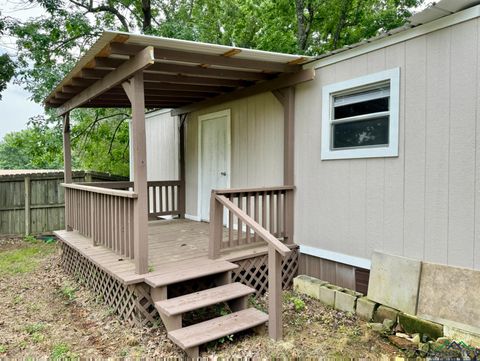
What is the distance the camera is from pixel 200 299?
125 inches

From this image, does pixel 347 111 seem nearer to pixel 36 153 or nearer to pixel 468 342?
pixel 468 342

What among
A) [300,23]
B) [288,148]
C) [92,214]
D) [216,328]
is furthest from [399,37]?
[300,23]

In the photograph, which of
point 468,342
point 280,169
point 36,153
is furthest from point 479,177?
point 36,153

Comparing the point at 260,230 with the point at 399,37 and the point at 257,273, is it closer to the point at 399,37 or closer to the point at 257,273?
the point at 257,273

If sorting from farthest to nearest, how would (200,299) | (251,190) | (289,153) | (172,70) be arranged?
(289,153), (251,190), (172,70), (200,299)

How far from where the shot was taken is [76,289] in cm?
465

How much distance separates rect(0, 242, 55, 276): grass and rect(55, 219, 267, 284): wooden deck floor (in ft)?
2.38

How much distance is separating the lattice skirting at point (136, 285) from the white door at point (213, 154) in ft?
6.61

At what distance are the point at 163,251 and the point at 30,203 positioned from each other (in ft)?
16.1

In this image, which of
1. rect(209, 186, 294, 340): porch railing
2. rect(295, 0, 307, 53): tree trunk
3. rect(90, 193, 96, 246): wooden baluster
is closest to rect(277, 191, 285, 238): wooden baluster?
rect(209, 186, 294, 340): porch railing

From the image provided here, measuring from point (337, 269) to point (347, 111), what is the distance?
6.07 ft

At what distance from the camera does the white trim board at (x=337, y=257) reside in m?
3.81

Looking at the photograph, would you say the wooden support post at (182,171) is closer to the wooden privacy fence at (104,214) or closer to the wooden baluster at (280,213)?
the wooden privacy fence at (104,214)

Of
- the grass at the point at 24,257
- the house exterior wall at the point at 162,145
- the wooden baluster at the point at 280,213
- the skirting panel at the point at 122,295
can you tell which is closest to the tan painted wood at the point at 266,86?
the house exterior wall at the point at 162,145
